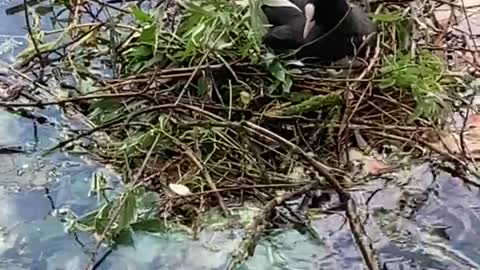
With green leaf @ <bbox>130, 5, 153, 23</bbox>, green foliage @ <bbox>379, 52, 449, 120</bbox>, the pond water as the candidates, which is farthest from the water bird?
the pond water

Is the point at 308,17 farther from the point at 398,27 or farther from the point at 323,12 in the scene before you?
the point at 398,27

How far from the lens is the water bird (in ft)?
6.49

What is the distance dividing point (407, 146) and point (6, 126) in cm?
70

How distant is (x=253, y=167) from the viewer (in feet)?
5.57

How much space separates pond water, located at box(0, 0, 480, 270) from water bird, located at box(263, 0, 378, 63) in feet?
1.18

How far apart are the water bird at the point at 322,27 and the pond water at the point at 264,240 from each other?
360 mm

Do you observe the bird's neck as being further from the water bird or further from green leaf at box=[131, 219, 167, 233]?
green leaf at box=[131, 219, 167, 233]

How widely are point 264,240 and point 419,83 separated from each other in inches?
19.9

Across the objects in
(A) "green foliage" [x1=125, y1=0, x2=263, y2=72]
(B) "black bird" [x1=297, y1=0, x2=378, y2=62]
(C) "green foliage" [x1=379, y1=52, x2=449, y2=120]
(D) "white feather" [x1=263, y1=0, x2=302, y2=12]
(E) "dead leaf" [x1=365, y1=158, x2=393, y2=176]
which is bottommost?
(E) "dead leaf" [x1=365, y1=158, x2=393, y2=176]

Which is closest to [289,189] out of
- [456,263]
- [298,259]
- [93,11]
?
[298,259]

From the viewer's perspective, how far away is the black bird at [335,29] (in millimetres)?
1988

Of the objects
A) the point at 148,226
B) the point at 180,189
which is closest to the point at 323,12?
the point at 180,189

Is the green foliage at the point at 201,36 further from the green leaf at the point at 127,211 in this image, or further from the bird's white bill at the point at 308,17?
the green leaf at the point at 127,211

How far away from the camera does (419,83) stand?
1.85 meters
